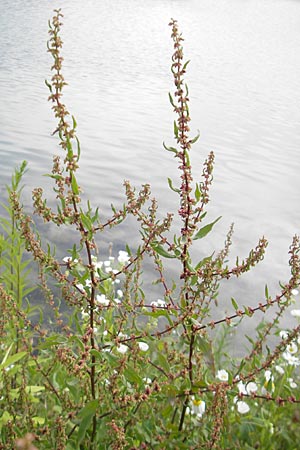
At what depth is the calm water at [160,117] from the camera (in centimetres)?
901

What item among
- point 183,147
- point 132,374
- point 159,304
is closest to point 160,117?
point 159,304

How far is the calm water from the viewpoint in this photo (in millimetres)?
9008

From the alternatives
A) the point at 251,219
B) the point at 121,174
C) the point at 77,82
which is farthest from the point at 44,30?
the point at 251,219

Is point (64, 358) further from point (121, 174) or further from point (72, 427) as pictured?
point (121, 174)

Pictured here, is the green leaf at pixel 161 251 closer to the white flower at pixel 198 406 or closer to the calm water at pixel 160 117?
the white flower at pixel 198 406

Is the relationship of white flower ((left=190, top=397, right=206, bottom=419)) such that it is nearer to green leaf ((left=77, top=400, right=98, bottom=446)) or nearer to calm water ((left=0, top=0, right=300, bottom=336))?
green leaf ((left=77, top=400, right=98, bottom=446))

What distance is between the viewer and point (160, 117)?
14.9 m

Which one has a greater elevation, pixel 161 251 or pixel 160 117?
pixel 161 251

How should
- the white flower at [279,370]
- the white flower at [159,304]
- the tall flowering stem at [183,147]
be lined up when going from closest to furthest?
the tall flowering stem at [183,147] < the white flower at [159,304] < the white flower at [279,370]

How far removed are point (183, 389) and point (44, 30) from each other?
27.2 meters

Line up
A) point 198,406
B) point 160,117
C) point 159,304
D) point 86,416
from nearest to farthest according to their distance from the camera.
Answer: point 86,416 < point 198,406 < point 159,304 < point 160,117

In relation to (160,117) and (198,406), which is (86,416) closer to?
(198,406)

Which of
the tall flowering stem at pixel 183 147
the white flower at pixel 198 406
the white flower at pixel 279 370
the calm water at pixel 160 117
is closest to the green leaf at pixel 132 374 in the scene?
the tall flowering stem at pixel 183 147

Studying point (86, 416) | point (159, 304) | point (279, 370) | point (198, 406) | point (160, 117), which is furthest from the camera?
point (160, 117)
